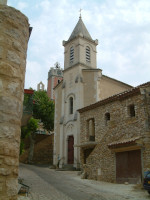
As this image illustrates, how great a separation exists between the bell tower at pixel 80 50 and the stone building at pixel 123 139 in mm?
8949

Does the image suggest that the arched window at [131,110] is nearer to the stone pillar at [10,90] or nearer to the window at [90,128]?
the window at [90,128]

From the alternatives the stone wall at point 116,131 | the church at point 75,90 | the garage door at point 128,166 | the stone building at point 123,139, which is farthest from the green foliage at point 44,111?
the garage door at point 128,166

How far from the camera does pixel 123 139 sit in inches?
604

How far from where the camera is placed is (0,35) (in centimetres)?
350

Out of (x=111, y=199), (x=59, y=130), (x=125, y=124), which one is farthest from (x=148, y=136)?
(x=59, y=130)

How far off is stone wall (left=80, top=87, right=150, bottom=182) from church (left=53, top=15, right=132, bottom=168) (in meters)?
5.02

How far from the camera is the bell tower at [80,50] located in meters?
26.0

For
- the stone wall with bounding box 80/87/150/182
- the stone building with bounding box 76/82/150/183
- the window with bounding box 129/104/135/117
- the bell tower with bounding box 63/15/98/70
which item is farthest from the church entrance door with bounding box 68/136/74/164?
the window with bounding box 129/104/135/117

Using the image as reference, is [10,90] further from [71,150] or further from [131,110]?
[71,150]

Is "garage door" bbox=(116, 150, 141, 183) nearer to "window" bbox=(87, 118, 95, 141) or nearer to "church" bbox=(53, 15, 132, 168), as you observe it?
"window" bbox=(87, 118, 95, 141)

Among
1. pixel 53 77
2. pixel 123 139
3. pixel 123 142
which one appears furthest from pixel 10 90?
pixel 53 77

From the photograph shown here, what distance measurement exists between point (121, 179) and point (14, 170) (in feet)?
40.9

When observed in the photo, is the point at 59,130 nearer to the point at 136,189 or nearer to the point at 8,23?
the point at 136,189

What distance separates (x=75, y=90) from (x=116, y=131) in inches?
370
